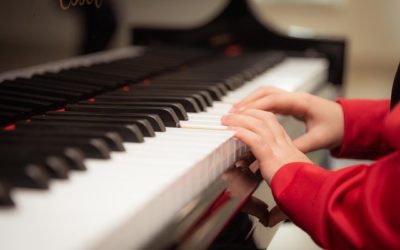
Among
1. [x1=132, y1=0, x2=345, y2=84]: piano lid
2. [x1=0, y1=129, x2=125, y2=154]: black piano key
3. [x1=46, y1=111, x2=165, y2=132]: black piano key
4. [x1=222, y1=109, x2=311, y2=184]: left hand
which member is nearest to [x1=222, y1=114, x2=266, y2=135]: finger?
[x1=222, y1=109, x2=311, y2=184]: left hand

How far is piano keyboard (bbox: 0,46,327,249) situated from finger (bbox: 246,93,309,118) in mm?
77

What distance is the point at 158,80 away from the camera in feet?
4.84

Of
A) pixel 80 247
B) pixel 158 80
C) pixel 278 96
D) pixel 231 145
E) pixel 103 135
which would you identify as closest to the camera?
pixel 80 247

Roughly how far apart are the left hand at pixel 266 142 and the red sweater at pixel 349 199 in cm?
2

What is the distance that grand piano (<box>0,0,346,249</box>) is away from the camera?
23.2 inches

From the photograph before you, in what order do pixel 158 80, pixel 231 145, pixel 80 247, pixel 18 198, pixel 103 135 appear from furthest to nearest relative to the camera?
pixel 158 80
pixel 231 145
pixel 103 135
pixel 18 198
pixel 80 247

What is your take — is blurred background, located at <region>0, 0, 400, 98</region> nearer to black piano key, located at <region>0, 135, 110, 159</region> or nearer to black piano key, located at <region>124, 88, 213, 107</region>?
black piano key, located at <region>124, 88, 213, 107</region>

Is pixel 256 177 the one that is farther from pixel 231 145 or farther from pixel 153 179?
pixel 153 179

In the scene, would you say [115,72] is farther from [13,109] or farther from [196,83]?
[13,109]

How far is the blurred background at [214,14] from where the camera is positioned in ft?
3.85

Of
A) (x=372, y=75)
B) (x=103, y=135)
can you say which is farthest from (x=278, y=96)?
(x=372, y=75)

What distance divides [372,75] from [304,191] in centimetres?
343

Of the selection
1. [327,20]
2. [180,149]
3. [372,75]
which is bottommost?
[372,75]

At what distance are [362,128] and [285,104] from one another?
0.69 ft
